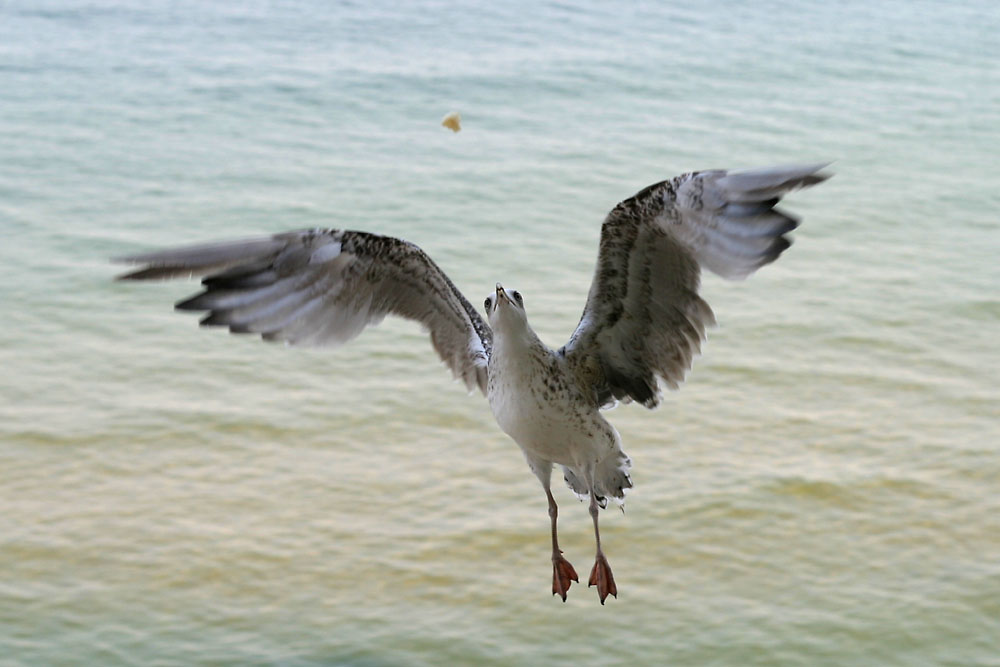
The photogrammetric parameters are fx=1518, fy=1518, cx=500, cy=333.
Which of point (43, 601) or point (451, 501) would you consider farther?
point (451, 501)

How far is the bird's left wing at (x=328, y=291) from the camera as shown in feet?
15.0

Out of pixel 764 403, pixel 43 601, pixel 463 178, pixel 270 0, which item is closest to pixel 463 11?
pixel 270 0

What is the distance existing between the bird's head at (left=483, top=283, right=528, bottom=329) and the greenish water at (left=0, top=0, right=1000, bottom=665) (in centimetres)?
222

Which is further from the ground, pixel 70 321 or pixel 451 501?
pixel 70 321

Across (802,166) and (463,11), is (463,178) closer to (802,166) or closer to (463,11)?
(463,11)

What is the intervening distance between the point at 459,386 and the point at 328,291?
362cm

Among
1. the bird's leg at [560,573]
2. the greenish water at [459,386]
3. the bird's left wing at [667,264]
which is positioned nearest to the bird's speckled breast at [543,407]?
the bird's left wing at [667,264]

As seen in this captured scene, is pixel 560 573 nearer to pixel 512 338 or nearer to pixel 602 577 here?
pixel 602 577

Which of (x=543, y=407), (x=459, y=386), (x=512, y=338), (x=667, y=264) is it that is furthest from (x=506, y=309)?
(x=459, y=386)

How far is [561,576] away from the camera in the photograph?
5.09 metres

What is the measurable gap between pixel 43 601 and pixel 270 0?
35.0 feet

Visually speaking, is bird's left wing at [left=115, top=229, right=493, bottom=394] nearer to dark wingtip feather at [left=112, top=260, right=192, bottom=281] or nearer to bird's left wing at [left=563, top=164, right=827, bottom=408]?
dark wingtip feather at [left=112, top=260, right=192, bottom=281]

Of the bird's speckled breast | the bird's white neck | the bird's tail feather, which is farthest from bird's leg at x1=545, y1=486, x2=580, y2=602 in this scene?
the bird's white neck

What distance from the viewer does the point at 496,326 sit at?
450cm
